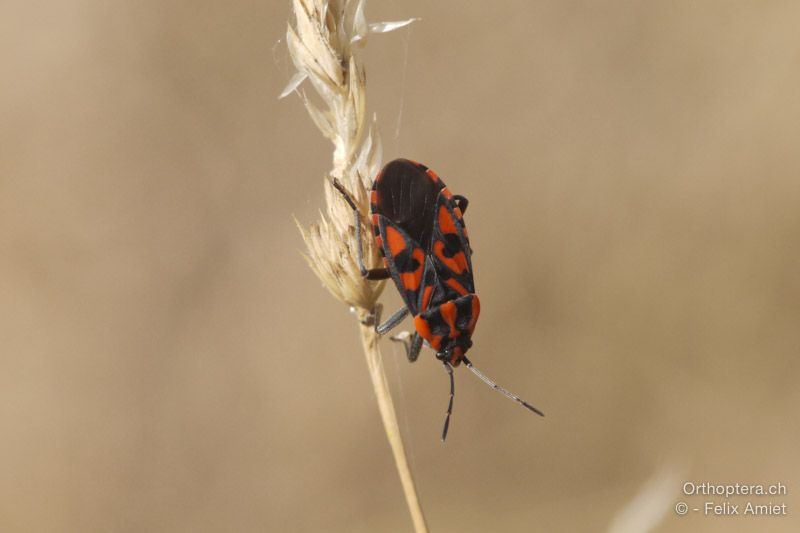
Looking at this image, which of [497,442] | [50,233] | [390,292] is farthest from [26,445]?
[497,442]

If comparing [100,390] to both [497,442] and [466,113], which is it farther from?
[466,113]

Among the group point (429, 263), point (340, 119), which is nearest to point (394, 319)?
point (429, 263)

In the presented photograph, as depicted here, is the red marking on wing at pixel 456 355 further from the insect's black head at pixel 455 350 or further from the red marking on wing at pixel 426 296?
the red marking on wing at pixel 426 296

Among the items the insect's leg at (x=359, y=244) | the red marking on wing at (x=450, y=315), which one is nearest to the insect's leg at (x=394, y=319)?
the red marking on wing at (x=450, y=315)

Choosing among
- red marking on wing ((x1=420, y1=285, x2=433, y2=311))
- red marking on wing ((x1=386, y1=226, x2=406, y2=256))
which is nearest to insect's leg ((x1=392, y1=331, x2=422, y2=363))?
red marking on wing ((x1=420, y1=285, x2=433, y2=311))

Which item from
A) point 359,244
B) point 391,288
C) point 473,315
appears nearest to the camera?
point 359,244

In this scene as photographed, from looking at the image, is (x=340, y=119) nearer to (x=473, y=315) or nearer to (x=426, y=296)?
(x=426, y=296)
